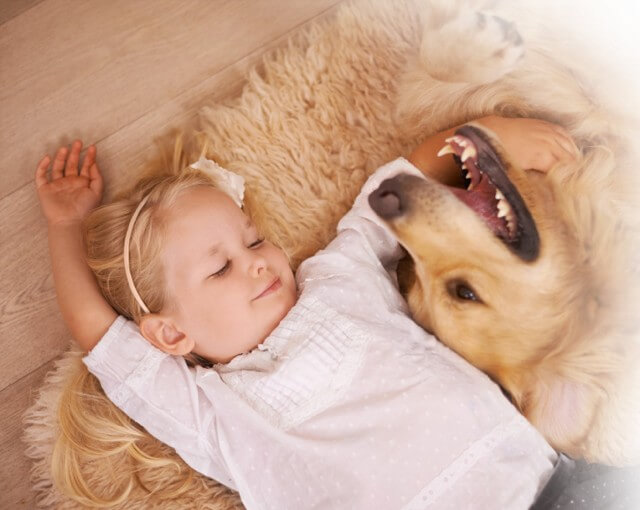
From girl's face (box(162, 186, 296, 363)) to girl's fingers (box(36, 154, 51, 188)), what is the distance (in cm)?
42

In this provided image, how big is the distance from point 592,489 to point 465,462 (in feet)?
0.84

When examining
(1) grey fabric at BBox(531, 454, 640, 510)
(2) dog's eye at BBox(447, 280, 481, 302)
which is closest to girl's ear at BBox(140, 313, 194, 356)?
(2) dog's eye at BBox(447, 280, 481, 302)

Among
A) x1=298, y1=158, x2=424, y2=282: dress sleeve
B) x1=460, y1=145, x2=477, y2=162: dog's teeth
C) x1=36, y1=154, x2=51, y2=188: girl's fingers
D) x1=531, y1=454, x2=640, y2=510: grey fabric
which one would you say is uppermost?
x1=36, y1=154, x2=51, y2=188: girl's fingers

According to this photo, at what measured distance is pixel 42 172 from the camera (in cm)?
164

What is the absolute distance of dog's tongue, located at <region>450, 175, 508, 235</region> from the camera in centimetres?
130

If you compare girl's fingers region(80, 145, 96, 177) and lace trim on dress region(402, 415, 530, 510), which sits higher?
girl's fingers region(80, 145, 96, 177)

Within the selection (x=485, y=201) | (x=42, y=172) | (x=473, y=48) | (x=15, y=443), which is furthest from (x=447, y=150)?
(x=15, y=443)

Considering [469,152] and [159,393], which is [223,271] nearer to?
[159,393]

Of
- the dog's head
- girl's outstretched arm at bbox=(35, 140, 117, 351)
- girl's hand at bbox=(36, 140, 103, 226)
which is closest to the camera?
the dog's head

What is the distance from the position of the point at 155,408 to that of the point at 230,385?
0.17 metres

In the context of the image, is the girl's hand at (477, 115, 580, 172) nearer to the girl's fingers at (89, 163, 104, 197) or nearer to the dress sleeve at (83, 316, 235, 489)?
the dress sleeve at (83, 316, 235, 489)

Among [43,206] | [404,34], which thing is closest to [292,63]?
[404,34]

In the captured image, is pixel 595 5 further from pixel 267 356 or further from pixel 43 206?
pixel 43 206

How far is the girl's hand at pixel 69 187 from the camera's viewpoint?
160cm
